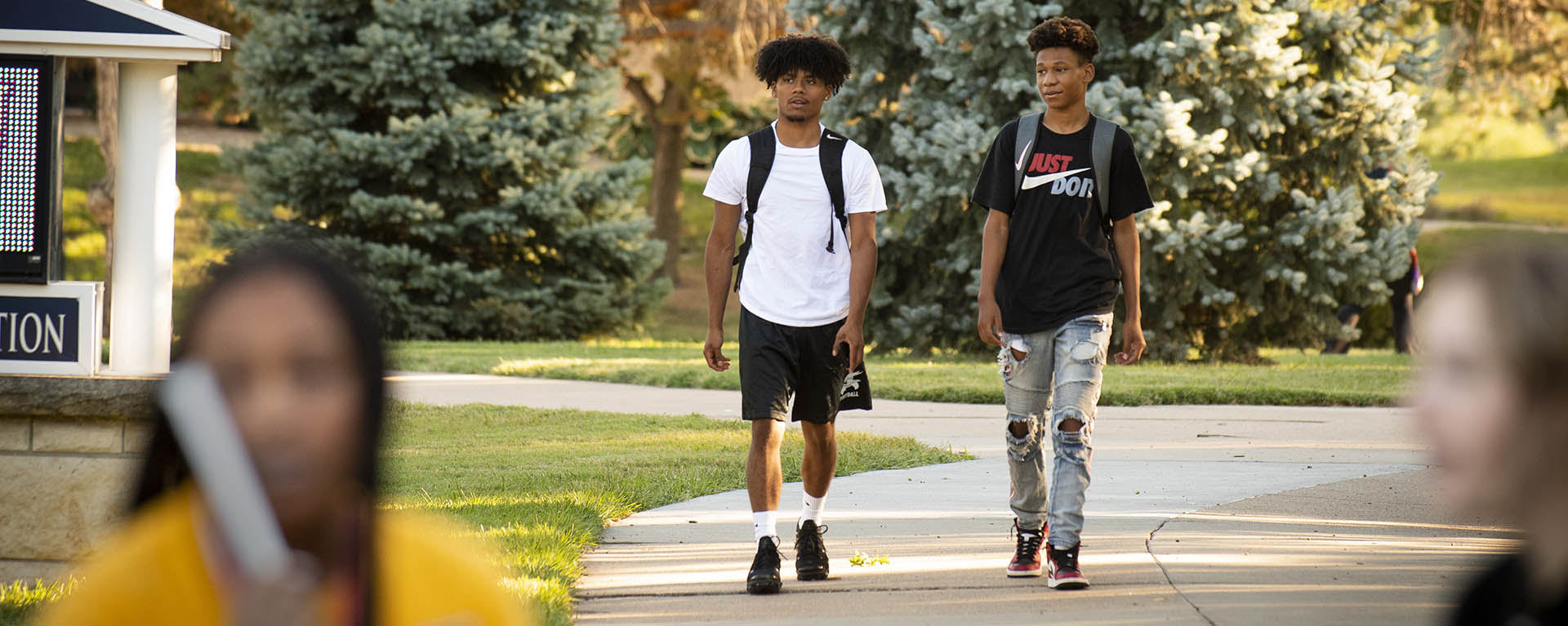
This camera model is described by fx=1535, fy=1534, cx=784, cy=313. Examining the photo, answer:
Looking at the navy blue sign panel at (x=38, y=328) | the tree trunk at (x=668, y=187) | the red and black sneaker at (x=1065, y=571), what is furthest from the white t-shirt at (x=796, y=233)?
the tree trunk at (x=668, y=187)

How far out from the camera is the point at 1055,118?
5352 millimetres

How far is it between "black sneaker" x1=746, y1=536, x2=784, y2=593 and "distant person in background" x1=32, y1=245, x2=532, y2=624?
366cm

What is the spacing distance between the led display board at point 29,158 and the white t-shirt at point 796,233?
247 cm

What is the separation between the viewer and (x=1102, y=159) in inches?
207

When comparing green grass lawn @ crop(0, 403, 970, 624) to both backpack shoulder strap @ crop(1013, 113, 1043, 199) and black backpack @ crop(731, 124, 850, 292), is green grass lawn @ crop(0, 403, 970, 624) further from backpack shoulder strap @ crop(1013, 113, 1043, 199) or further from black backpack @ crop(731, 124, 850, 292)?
backpack shoulder strap @ crop(1013, 113, 1043, 199)

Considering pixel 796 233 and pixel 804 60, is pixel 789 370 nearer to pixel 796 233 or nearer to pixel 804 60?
pixel 796 233

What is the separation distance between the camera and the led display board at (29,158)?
18.4 feet

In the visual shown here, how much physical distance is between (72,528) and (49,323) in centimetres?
76

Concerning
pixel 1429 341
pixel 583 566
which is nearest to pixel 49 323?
pixel 583 566

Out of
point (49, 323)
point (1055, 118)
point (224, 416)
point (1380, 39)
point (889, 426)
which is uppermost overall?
point (1380, 39)

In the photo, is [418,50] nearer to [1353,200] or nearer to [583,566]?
[1353,200]

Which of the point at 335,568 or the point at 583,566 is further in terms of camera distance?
the point at 583,566

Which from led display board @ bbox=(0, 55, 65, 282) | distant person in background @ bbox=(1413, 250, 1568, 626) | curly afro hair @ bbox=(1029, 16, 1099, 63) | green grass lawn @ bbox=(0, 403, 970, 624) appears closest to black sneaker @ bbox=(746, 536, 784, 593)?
green grass lawn @ bbox=(0, 403, 970, 624)

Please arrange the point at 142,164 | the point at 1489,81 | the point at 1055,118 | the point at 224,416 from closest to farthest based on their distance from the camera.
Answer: the point at 224,416, the point at 1055,118, the point at 142,164, the point at 1489,81
